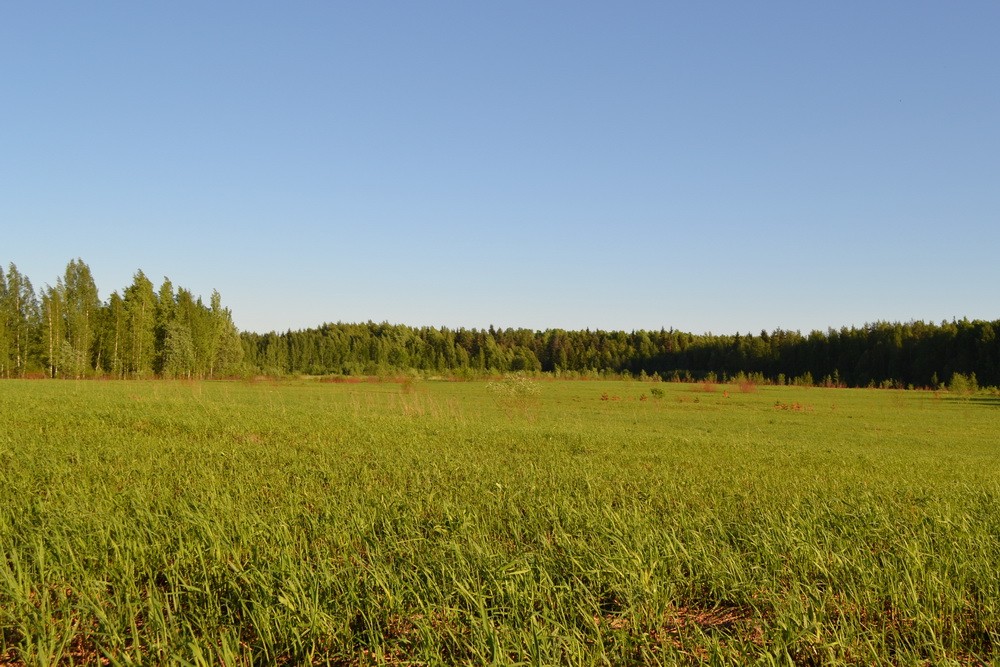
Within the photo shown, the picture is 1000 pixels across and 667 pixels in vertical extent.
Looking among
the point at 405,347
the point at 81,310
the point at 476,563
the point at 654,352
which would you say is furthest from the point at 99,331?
the point at 654,352

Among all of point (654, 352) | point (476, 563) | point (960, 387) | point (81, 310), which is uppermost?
point (81, 310)

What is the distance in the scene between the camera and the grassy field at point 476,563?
376cm

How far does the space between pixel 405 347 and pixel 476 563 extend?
135260mm

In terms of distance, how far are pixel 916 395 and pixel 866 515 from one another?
59.0 meters

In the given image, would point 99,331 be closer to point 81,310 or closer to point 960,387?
point 81,310

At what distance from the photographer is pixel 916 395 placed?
5616 centimetres

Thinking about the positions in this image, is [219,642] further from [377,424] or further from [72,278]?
[72,278]

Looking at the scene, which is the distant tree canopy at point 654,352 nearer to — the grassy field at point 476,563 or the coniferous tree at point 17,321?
the coniferous tree at point 17,321

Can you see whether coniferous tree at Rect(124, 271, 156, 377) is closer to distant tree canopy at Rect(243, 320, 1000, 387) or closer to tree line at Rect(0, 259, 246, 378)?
tree line at Rect(0, 259, 246, 378)

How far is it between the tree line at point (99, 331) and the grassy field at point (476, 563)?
6747cm

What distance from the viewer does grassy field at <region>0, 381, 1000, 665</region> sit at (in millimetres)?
3762

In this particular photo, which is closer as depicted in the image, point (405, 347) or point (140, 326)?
point (140, 326)

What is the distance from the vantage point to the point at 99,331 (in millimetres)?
78000

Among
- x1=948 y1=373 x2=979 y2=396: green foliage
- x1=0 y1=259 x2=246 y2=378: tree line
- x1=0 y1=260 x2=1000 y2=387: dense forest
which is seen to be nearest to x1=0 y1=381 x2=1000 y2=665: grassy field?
x1=0 y1=260 x2=1000 y2=387: dense forest
